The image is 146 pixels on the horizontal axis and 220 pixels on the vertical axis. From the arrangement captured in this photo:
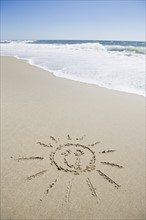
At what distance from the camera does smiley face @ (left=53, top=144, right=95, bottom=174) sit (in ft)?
8.74

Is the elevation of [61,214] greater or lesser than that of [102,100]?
lesser

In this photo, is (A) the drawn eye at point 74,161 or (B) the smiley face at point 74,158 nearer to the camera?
(A) the drawn eye at point 74,161

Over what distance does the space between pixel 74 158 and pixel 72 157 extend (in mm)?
33

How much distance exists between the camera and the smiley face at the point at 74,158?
2.66 metres

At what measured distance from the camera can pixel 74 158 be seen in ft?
9.40

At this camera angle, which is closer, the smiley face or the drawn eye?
the drawn eye

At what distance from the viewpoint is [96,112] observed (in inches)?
166

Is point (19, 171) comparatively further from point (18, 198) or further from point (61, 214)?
point (61, 214)

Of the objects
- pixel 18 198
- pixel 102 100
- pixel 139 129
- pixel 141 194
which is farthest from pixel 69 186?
pixel 102 100

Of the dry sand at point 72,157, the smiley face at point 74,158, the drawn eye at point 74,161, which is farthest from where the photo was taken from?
the smiley face at point 74,158

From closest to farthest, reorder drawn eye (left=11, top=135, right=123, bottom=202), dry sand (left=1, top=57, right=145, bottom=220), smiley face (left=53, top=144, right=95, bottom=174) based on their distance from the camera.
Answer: dry sand (left=1, top=57, right=145, bottom=220), drawn eye (left=11, top=135, right=123, bottom=202), smiley face (left=53, top=144, right=95, bottom=174)

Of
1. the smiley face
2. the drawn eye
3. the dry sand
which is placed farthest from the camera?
the smiley face

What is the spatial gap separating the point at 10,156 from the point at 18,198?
695 millimetres

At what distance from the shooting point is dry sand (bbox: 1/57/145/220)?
215 centimetres
